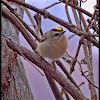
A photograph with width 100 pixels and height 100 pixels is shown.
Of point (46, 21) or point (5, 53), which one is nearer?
point (5, 53)

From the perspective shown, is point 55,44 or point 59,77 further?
point 55,44

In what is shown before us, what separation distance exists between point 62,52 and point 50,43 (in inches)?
2.6

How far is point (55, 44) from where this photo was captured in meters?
0.94

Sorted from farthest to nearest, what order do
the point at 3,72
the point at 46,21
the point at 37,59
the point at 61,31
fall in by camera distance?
the point at 46,21 → the point at 61,31 → the point at 37,59 → the point at 3,72

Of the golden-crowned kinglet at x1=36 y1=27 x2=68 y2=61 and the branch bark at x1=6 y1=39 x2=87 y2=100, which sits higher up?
the golden-crowned kinglet at x1=36 y1=27 x2=68 y2=61

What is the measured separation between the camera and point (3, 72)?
60cm

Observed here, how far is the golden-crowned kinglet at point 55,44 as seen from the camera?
3.05 ft

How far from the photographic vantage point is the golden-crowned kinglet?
931 millimetres

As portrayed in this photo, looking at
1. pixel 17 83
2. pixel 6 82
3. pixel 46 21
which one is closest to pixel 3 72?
pixel 6 82

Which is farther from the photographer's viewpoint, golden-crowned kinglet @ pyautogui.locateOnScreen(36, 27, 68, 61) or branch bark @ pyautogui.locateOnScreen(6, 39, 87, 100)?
golden-crowned kinglet @ pyautogui.locateOnScreen(36, 27, 68, 61)

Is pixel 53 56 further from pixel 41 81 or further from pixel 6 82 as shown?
pixel 41 81

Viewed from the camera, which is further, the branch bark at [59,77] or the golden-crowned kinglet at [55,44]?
the golden-crowned kinglet at [55,44]

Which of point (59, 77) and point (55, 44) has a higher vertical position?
point (55, 44)

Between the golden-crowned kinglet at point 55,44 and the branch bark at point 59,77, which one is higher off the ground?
the golden-crowned kinglet at point 55,44
